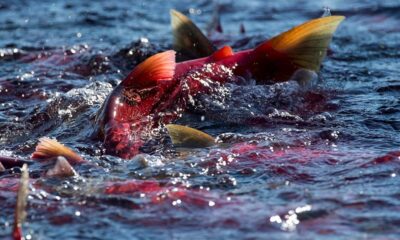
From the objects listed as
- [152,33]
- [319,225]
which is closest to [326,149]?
[319,225]

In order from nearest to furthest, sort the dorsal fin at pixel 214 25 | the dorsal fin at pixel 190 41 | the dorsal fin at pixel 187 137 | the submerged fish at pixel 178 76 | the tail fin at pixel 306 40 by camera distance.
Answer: the dorsal fin at pixel 187 137 < the submerged fish at pixel 178 76 < the tail fin at pixel 306 40 < the dorsal fin at pixel 190 41 < the dorsal fin at pixel 214 25

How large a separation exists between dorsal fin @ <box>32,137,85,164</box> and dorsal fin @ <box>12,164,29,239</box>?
2.18 feet

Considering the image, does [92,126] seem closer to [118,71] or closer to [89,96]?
[89,96]

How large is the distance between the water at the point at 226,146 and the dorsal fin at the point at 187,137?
0.18 feet

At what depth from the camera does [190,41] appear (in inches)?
219

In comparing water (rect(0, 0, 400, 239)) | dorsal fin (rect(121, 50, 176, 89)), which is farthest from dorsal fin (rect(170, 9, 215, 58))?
dorsal fin (rect(121, 50, 176, 89))

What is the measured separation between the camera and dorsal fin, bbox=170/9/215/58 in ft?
18.1

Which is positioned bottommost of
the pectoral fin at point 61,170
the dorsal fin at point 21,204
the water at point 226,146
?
the water at point 226,146

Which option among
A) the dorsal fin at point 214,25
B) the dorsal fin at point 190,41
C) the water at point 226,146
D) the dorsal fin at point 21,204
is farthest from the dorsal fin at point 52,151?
the dorsal fin at point 214,25

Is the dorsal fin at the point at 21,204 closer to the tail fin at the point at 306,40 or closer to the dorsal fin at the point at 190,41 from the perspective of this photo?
the tail fin at the point at 306,40

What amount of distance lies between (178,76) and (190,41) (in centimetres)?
84

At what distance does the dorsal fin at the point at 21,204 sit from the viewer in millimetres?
2688

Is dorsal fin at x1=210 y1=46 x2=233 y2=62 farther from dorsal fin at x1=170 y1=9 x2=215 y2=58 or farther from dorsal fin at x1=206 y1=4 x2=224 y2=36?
dorsal fin at x1=206 y1=4 x2=224 y2=36

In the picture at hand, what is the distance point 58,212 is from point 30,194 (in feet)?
0.66
